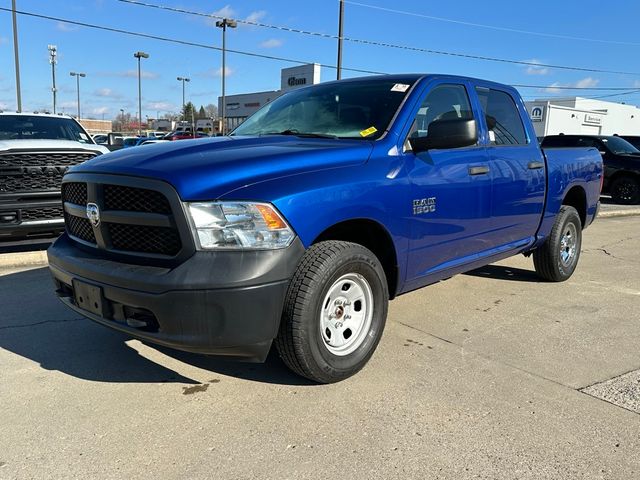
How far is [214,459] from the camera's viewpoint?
101 inches

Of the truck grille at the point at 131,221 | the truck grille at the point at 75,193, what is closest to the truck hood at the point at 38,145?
the truck grille at the point at 75,193

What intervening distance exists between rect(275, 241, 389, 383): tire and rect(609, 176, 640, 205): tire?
14003 mm

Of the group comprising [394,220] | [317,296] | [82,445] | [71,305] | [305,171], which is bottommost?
[82,445]

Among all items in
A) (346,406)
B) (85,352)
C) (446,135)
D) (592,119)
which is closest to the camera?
(346,406)

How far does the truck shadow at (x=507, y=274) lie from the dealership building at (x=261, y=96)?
31525 mm

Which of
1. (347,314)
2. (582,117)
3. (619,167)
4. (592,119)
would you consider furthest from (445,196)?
(592,119)

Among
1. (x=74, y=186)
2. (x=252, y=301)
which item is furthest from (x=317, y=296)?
(x=74, y=186)

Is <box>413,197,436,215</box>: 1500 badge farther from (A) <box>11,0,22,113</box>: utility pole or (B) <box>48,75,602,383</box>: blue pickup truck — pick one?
(A) <box>11,0,22,113</box>: utility pole

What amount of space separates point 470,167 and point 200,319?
2.43 metres

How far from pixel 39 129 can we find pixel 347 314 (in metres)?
6.57

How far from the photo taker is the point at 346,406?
308cm

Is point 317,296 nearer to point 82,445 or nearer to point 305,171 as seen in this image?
point 305,171

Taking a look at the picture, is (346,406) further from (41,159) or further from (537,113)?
(537,113)

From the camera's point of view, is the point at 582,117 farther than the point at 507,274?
Yes
